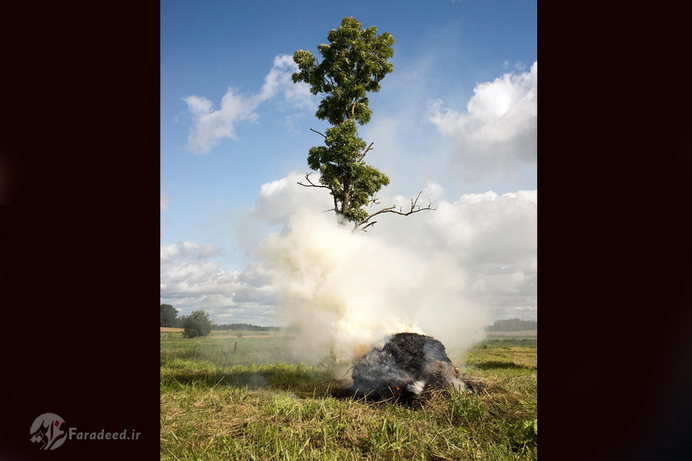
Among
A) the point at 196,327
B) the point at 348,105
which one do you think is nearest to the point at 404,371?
the point at 348,105

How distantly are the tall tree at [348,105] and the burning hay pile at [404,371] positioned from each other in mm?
3464

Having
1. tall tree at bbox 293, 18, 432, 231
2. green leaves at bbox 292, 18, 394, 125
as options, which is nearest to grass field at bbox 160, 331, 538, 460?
tall tree at bbox 293, 18, 432, 231

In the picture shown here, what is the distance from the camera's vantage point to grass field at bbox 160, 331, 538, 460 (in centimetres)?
423

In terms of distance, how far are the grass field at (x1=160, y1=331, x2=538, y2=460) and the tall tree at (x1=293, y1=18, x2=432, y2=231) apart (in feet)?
12.7

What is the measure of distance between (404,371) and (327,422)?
2193 mm

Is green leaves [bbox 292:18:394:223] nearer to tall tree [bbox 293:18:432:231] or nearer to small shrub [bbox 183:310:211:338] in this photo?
tall tree [bbox 293:18:432:231]

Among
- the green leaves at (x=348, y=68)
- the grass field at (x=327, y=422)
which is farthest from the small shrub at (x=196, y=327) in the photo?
the green leaves at (x=348, y=68)

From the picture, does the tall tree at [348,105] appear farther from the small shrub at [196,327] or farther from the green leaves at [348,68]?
the small shrub at [196,327]

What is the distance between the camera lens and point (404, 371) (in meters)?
6.78

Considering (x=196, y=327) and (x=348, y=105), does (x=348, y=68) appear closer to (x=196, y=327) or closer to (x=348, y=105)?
(x=348, y=105)

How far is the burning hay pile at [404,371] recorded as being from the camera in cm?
658
